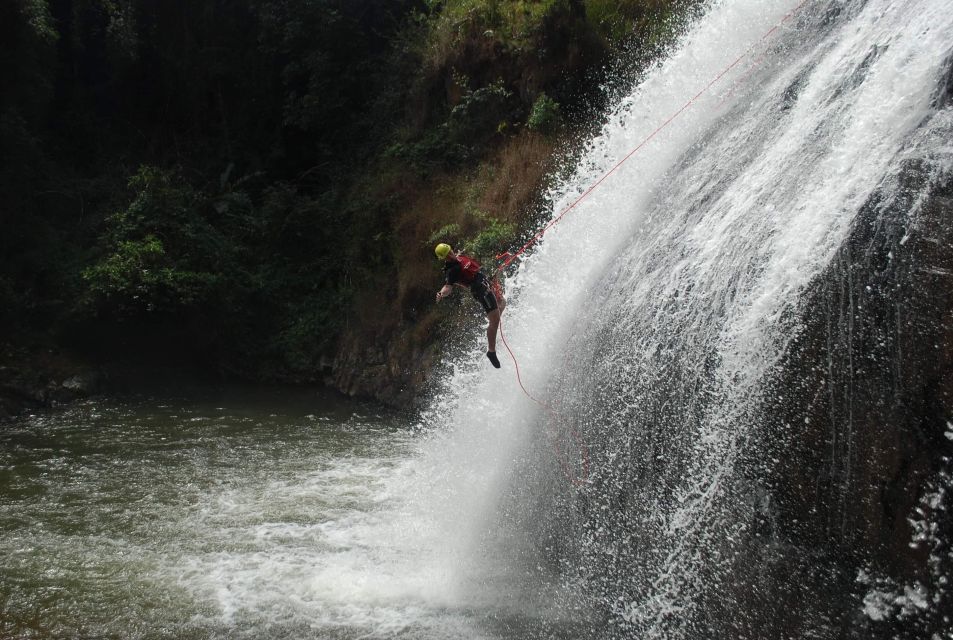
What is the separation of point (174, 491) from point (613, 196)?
622 cm

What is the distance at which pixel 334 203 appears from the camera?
15.5 meters

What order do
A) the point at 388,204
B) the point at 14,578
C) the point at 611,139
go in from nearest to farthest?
the point at 14,578 → the point at 611,139 → the point at 388,204

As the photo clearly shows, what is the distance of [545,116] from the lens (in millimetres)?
12289

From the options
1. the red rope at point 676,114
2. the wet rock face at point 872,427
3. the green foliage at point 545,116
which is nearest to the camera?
the wet rock face at point 872,427

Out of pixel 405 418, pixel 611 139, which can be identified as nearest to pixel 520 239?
pixel 611 139

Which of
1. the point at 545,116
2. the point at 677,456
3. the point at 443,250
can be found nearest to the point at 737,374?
the point at 677,456

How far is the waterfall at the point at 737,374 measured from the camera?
474 centimetres

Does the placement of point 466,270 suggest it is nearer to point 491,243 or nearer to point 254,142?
point 491,243

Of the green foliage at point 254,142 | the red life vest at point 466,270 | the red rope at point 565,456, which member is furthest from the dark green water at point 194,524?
the green foliage at point 254,142

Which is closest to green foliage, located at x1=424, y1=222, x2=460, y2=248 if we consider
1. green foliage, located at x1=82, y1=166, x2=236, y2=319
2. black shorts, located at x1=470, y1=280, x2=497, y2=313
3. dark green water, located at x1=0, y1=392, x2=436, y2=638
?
dark green water, located at x1=0, y1=392, x2=436, y2=638

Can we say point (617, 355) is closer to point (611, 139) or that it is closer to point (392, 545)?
point (392, 545)

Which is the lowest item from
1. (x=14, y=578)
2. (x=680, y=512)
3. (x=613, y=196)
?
(x=14, y=578)

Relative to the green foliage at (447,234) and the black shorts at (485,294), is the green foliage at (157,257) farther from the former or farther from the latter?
the black shorts at (485,294)

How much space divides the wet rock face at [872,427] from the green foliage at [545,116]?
26.3ft
